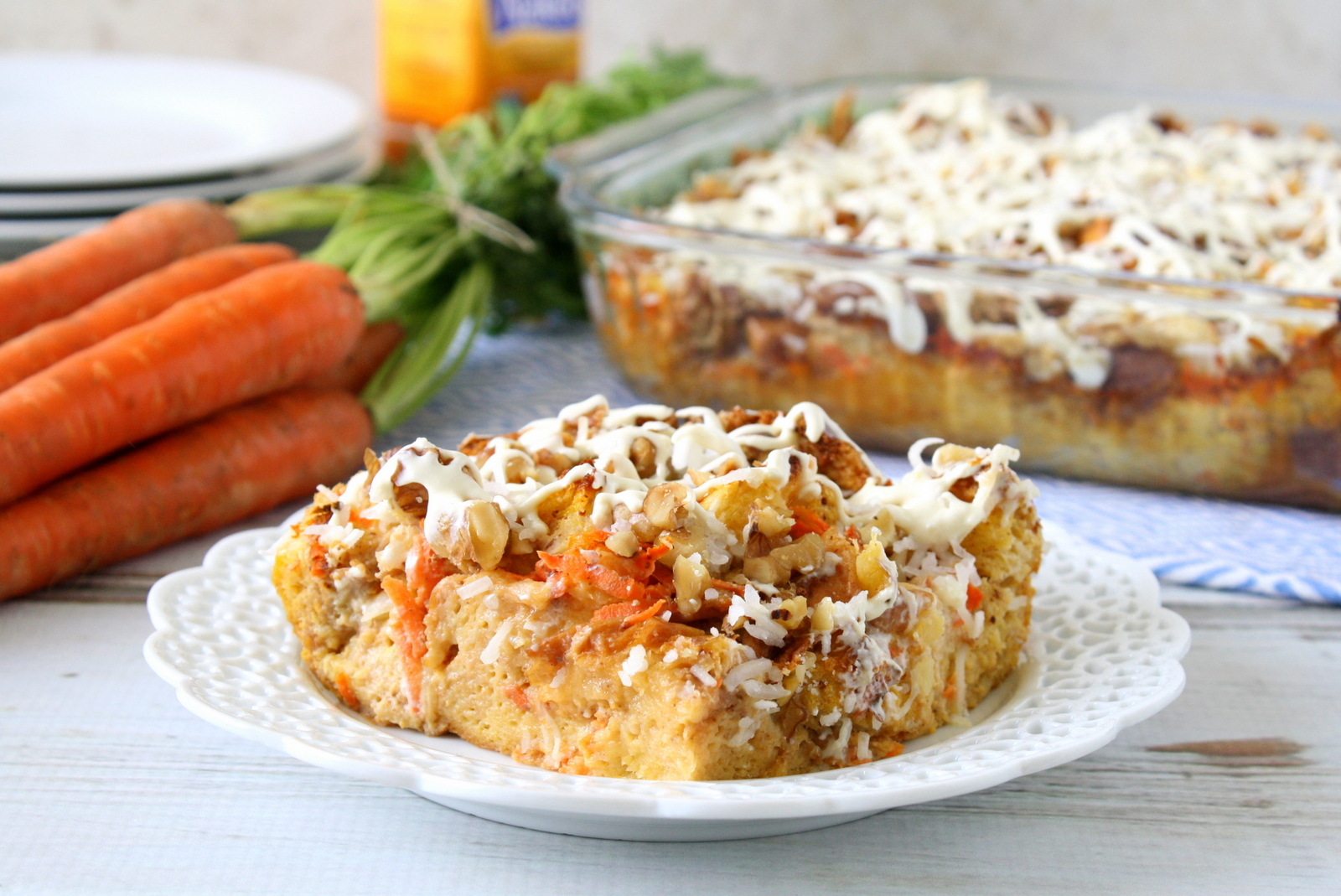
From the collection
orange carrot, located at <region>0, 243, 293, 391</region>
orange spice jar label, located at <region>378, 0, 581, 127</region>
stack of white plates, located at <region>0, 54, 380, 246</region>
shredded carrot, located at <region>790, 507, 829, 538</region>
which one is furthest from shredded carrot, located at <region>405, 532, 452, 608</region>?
orange spice jar label, located at <region>378, 0, 581, 127</region>

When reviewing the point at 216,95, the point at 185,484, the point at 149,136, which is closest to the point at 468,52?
the point at 216,95

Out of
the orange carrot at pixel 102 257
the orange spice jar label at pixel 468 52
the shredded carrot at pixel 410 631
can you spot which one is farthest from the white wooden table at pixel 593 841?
the orange spice jar label at pixel 468 52

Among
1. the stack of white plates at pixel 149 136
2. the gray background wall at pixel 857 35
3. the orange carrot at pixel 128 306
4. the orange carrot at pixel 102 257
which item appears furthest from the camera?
the gray background wall at pixel 857 35

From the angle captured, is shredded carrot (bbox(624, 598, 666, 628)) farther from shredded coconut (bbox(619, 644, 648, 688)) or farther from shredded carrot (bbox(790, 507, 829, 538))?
shredded carrot (bbox(790, 507, 829, 538))

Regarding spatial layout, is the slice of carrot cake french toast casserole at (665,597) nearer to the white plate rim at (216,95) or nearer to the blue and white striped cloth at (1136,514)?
the blue and white striped cloth at (1136,514)

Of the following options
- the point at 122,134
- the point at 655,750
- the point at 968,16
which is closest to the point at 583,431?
the point at 655,750

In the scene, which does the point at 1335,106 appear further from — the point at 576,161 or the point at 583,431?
the point at 583,431

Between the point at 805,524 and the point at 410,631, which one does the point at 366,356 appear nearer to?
the point at 410,631
